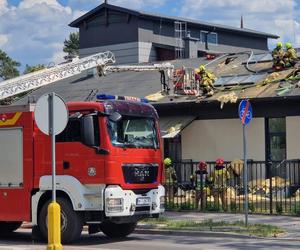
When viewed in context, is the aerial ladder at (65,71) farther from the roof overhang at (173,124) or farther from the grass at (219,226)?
the grass at (219,226)

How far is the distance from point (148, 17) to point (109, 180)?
34.2m

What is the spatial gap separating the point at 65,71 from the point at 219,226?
765 inches

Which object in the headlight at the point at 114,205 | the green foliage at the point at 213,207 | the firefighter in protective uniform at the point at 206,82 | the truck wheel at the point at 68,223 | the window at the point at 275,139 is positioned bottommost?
the green foliage at the point at 213,207

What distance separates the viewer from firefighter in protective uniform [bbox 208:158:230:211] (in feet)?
65.9

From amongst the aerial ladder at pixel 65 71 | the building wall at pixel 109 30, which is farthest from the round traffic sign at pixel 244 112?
the building wall at pixel 109 30

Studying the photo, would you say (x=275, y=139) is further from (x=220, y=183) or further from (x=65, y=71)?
(x=65, y=71)

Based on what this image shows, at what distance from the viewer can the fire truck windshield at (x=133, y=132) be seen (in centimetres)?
1398

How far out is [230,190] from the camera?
798 inches

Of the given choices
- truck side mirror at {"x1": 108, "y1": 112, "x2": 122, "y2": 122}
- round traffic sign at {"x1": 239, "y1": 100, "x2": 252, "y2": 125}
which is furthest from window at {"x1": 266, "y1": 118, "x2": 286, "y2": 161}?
truck side mirror at {"x1": 108, "y1": 112, "x2": 122, "y2": 122}

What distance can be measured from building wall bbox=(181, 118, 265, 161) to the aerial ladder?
367 cm

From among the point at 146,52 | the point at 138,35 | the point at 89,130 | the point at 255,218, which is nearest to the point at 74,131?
the point at 89,130

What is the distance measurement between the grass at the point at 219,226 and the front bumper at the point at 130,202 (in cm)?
160

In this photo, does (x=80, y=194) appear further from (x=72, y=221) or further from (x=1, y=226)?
(x=1, y=226)

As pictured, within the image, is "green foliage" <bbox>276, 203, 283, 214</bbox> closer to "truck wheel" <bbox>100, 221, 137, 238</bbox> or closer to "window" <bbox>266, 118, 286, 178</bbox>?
"truck wheel" <bbox>100, 221, 137, 238</bbox>
